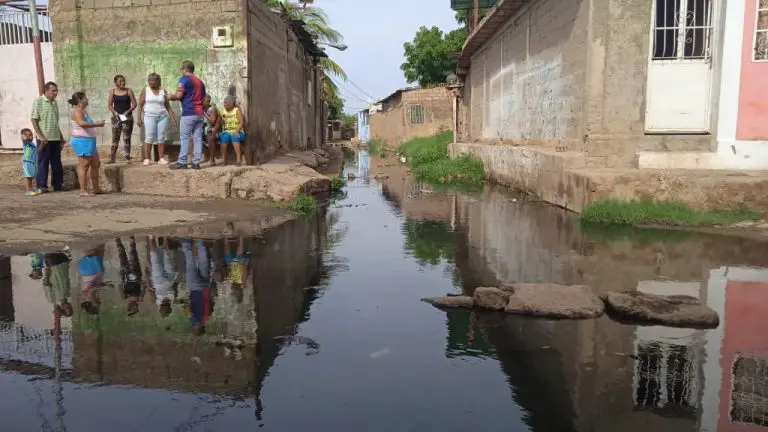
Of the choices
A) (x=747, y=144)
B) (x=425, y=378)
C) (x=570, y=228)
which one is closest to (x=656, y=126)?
(x=747, y=144)

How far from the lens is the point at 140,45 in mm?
9828

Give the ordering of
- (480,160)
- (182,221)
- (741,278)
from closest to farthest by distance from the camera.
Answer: (741,278) < (182,221) < (480,160)

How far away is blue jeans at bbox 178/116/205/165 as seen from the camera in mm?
8766

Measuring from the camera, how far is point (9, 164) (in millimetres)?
9781

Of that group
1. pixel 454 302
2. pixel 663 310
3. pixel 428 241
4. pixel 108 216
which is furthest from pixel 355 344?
pixel 108 216

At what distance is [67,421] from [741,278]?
4.71 metres

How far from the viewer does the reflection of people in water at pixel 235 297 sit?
10.7 feet

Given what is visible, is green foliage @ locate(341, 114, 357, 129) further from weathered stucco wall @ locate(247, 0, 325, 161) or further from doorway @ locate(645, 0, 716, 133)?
doorway @ locate(645, 0, 716, 133)

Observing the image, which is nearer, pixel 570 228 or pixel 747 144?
pixel 570 228

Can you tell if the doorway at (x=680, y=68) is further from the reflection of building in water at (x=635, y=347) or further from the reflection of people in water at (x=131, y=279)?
the reflection of people in water at (x=131, y=279)

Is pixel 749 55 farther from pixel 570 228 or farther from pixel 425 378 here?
pixel 425 378

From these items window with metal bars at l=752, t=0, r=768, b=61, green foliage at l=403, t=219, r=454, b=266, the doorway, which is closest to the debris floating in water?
green foliage at l=403, t=219, r=454, b=266

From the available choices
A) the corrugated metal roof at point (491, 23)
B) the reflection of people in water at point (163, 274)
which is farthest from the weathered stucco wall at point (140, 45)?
the corrugated metal roof at point (491, 23)

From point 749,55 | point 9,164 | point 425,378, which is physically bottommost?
point 425,378
